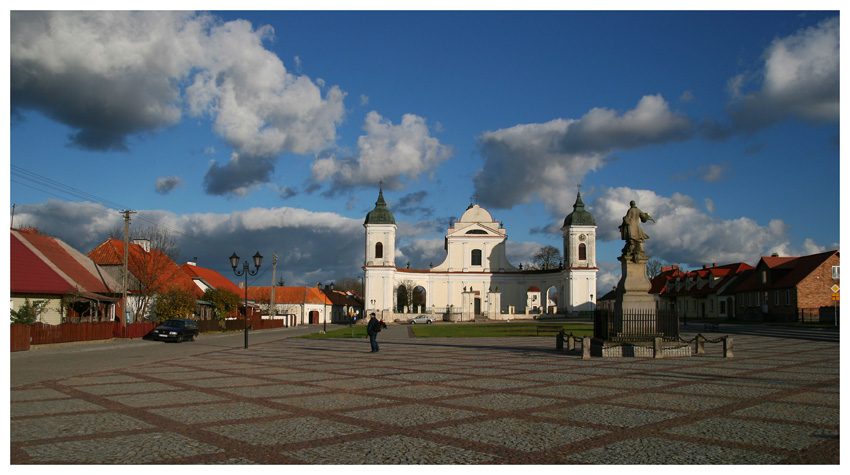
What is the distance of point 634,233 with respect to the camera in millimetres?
19609

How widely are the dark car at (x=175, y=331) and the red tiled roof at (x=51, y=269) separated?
452cm

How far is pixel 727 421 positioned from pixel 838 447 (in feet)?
5.30

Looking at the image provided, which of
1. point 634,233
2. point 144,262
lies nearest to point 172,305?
point 144,262

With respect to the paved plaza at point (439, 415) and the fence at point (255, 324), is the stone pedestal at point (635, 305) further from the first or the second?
the fence at point (255, 324)

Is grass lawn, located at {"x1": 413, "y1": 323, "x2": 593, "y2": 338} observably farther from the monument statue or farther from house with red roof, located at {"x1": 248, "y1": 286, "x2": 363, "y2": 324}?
house with red roof, located at {"x1": 248, "y1": 286, "x2": 363, "y2": 324}

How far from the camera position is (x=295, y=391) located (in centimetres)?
1170

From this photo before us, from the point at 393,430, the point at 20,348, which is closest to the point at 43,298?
the point at 20,348

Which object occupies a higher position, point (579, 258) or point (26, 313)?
point (579, 258)

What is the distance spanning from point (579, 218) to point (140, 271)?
186 ft

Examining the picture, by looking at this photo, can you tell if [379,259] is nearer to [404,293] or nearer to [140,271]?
[404,293]

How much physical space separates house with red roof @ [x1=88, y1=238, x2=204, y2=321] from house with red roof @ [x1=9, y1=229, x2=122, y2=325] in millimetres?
2654

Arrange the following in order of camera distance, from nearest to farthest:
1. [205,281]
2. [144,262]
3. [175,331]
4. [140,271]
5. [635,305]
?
[635,305]
[175,331]
[144,262]
[140,271]
[205,281]

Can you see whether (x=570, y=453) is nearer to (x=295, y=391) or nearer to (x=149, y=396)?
(x=295, y=391)

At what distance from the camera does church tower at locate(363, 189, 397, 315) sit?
7819 cm
